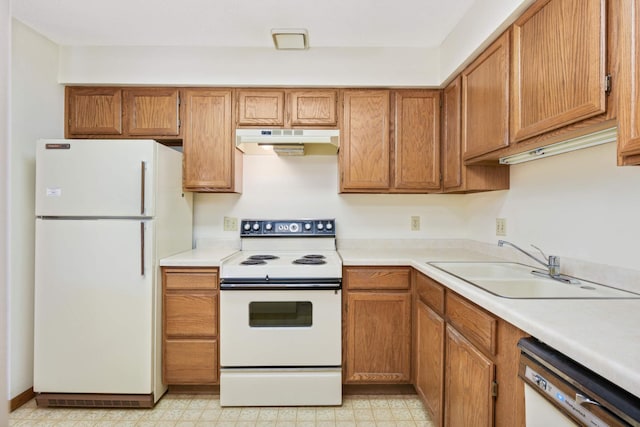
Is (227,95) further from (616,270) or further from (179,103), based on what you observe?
(616,270)

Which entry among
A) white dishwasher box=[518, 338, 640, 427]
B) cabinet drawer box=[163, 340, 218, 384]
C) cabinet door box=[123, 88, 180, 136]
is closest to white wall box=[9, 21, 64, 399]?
cabinet door box=[123, 88, 180, 136]

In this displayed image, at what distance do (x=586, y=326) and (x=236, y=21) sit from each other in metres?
2.24

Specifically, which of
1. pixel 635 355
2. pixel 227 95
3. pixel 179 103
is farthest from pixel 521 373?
pixel 179 103

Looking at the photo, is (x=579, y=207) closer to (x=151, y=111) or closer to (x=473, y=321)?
(x=473, y=321)

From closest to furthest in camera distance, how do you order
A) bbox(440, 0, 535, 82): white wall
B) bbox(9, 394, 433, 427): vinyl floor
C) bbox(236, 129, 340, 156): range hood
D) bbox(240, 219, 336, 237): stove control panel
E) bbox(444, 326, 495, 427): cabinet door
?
bbox(444, 326, 495, 427): cabinet door < bbox(440, 0, 535, 82): white wall < bbox(9, 394, 433, 427): vinyl floor < bbox(236, 129, 340, 156): range hood < bbox(240, 219, 336, 237): stove control panel

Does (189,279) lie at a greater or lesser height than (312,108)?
lesser

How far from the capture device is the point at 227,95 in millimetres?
2279

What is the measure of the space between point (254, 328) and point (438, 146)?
5.84 feet

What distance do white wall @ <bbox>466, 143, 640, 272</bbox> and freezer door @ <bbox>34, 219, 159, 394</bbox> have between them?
2222 millimetres

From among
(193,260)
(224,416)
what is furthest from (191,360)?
(193,260)

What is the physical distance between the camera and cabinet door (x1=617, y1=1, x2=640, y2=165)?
833 millimetres

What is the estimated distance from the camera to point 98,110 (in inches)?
89.0

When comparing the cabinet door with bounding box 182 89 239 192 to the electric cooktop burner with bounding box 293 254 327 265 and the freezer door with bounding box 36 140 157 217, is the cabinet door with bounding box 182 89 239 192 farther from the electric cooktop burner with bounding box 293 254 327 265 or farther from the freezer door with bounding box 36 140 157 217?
the electric cooktop burner with bounding box 293 254 327 265

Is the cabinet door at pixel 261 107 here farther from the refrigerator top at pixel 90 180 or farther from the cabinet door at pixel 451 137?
the cabinet door at pixel 451 137
